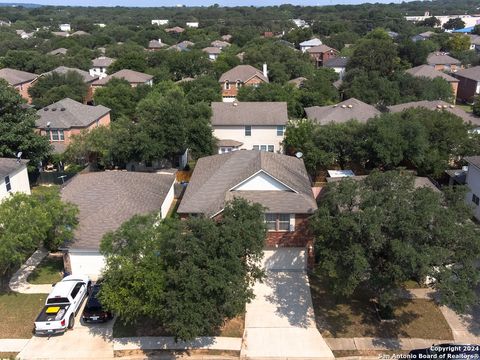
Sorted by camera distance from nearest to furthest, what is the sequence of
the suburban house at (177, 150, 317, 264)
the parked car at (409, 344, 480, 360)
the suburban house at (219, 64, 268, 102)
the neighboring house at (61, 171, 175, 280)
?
the parked car at (409, 344, 480, 360)
the neighboring house at (61, 171, 175, 280)
the suburban house at (177, 150, 317, 264)
the suburban house at (219, 64, 268, 102)

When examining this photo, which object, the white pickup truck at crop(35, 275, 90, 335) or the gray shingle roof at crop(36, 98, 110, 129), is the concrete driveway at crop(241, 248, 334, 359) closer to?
the white pickup truck at crop(35, 275, 90, 335)

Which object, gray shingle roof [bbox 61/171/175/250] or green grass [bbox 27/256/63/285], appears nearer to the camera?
green grass [bbox 27/256/63/285]

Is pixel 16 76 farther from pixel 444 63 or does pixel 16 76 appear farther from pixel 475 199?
pixel 444 63

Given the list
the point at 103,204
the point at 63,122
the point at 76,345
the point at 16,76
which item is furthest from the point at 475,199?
the point at 16,76

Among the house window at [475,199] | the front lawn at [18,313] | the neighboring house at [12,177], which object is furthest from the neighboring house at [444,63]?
the front lawn at [18,313]

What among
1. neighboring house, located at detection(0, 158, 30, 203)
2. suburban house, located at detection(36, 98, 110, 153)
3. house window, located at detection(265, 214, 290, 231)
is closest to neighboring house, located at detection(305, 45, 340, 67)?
suburban house, located at detection(36, 98, 110, 153)

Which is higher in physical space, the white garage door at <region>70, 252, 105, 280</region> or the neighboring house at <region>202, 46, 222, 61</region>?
the neighboring house at <region>202, 46, 222, 61</region>

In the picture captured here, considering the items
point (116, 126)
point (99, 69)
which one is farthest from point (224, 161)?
point (99, 69)

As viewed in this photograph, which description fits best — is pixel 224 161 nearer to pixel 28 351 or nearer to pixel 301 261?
pixel 301 261
